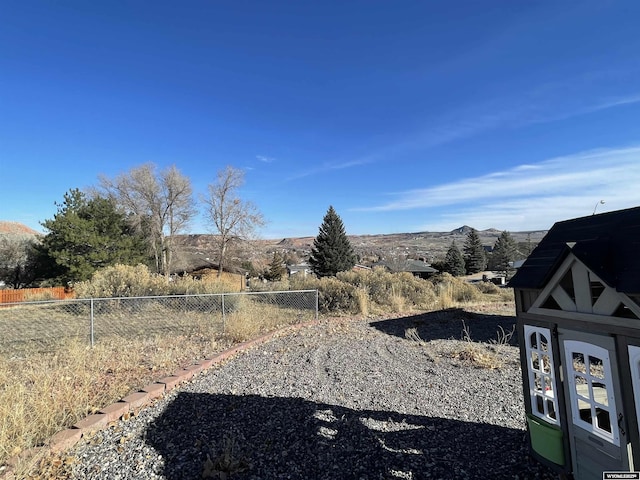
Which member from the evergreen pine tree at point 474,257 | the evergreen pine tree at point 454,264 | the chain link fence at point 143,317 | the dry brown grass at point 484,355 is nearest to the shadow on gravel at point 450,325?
A: the dry brown grass at point 484,355

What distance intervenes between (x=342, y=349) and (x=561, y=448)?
525cm

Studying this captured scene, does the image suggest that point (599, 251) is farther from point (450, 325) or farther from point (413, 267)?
point (413, 267)

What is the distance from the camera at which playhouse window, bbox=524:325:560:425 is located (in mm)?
2928

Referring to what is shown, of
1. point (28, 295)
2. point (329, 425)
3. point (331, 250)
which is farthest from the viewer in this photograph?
point (331, 250)

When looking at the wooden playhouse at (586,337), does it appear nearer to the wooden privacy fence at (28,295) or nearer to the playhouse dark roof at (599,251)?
the playhouse dark roof at (599,251)

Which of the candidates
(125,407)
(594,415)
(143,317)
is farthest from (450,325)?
(143,317)

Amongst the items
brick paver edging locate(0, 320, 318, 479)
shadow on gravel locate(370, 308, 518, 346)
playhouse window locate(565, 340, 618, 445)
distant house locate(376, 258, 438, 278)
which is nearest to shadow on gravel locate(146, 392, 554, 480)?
brick paver edging locate(0, 320, 318, 479)

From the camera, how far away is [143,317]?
10.8 metres

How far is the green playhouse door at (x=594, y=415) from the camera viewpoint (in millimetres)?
2389

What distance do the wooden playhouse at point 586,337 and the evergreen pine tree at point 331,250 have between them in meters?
29.6

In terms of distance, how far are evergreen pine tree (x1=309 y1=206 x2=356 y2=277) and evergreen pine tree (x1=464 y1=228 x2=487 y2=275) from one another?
101ft

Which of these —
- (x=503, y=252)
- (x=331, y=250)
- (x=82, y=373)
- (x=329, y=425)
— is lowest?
(x=329, y=425)

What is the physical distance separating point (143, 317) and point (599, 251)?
1151cm

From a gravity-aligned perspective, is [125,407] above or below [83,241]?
below
